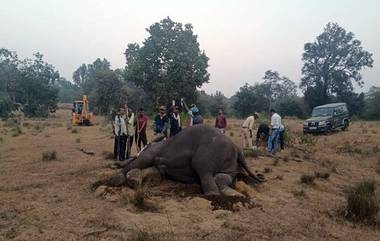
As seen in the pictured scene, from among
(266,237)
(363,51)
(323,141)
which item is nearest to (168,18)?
(323,141)

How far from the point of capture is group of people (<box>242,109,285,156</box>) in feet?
49.8

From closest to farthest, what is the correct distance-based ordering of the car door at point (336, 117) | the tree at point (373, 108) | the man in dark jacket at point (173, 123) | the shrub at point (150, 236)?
1. the shrub at point (150, 236)
2. the man in dark jacket at point (173, 123)
3. the car door at point (336, 117)
4. the tree at point (373, 108)

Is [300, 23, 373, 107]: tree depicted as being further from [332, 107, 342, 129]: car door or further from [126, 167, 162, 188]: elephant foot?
[126, 167, 162, 188]: elephant foot

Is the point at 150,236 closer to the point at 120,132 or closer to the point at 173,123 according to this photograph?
the point at 120,132

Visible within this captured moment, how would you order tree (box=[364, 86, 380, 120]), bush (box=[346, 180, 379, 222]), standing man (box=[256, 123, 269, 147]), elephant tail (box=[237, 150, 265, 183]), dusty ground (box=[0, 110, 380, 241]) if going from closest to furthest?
dusty ground (box=[0, 110, 380, 241]), bush (box=[346, 180, 379, 222]), elephant tail (box=[237, 150, 265, 183]), standing man (box=[256, 123, 269, 147]), tree (box=[364, 86, 380, 120])

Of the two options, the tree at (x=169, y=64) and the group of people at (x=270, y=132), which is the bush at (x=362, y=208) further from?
the tree at (x=169, y=64)

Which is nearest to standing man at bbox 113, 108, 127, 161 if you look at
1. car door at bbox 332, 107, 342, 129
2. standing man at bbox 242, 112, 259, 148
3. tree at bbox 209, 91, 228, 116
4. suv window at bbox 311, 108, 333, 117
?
standing man at bbox 242, 112, 259, 148

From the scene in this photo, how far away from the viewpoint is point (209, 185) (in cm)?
797

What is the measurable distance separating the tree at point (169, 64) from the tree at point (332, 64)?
61.9 feet

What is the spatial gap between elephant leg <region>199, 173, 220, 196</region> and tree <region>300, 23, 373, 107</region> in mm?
42256

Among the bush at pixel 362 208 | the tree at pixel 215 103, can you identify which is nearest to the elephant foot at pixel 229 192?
the bush at pixel 362 208

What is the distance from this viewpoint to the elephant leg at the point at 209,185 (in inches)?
309

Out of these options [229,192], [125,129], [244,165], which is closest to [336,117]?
[125,129]

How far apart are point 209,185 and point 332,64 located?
44003 millimetres
